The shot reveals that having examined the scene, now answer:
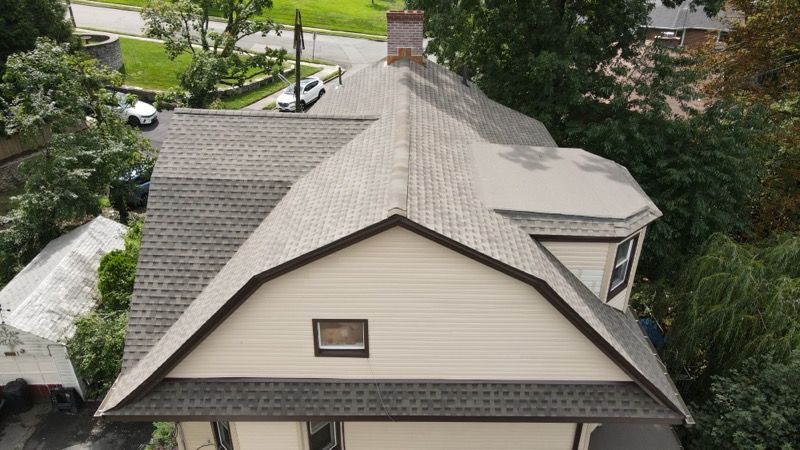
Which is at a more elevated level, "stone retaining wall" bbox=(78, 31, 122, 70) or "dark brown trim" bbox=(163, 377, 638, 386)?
"stone retaining wall" bbox=(78, 31, 122, 70)

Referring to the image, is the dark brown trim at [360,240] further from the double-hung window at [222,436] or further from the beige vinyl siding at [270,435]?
the double-hung window at [222,436]

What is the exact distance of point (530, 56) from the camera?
66.1 ft

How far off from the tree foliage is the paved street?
31291 millimetres

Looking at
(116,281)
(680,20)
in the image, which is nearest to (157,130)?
(116,281)

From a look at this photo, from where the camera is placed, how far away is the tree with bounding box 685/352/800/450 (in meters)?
11.3

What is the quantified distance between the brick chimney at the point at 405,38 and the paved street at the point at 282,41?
80.6 ft

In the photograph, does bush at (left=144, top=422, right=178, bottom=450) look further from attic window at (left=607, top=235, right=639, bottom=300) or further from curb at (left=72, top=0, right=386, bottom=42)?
curb at (left=72, top=0, right=386, bottom=42)

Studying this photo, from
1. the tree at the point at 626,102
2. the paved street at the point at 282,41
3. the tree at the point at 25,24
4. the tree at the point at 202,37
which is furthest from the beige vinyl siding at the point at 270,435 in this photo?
the paved street at the point at 282,41

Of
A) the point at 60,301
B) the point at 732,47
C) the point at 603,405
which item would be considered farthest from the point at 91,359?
the point at 732,47

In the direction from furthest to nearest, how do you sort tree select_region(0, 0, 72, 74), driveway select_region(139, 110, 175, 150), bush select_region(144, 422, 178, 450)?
driveway select_region(139, 110, 175, 150)
tree select_region(0, 0, 72, 74)
bush select_region(144, 422, 178, 450)

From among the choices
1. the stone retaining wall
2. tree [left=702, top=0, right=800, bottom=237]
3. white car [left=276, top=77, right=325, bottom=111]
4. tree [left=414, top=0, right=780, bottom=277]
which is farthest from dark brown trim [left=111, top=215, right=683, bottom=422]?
the stone retaining wall

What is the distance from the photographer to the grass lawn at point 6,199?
77.9 feet

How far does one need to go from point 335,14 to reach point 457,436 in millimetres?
57367

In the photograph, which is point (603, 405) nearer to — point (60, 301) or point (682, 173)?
point (682, 173)
